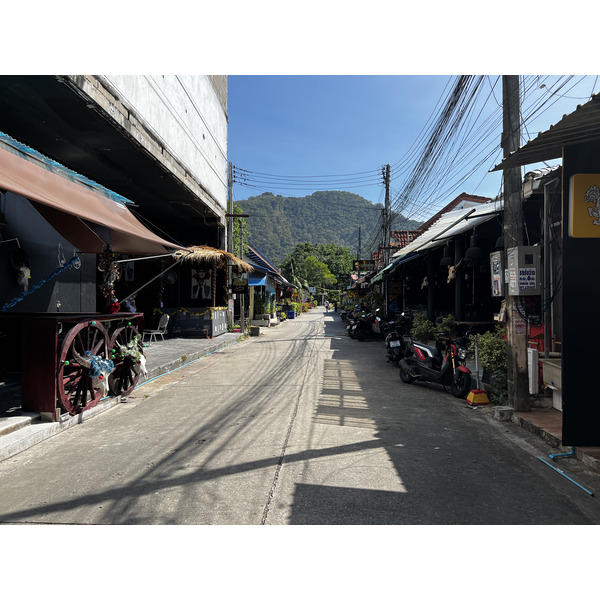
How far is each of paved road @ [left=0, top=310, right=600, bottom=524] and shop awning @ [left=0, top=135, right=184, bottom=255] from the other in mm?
2507

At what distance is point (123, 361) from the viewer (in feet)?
21.4

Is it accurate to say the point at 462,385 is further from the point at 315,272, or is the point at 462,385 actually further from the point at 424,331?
the point at 315,272

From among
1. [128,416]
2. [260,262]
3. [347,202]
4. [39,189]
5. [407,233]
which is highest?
[347,202]

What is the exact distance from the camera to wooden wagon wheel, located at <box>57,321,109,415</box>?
15.9 feet

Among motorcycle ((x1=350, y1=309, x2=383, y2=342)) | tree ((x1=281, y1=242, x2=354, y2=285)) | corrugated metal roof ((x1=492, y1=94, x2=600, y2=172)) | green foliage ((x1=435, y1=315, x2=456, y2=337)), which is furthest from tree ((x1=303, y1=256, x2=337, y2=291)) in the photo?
corrugated metal roof ((x1=492, y1=94, x2=600, y2=172))

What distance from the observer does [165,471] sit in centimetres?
359

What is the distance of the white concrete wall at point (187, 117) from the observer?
8.35 metres

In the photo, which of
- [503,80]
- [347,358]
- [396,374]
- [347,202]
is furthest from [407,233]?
[347,202]

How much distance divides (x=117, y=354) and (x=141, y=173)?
597 centimetres

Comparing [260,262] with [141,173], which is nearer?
[141,173]

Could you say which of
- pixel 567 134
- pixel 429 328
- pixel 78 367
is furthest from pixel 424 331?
pixel 78 367

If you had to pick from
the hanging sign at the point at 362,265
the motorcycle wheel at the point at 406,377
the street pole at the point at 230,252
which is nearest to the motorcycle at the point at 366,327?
the street pole at the point at 230,252

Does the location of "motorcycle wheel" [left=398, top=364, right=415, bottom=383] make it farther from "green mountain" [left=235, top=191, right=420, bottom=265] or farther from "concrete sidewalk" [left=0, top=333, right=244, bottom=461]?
"green mountain" [left=235, top=191, right=420, bottom=265]

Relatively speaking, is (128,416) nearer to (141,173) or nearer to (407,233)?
(141,173)
